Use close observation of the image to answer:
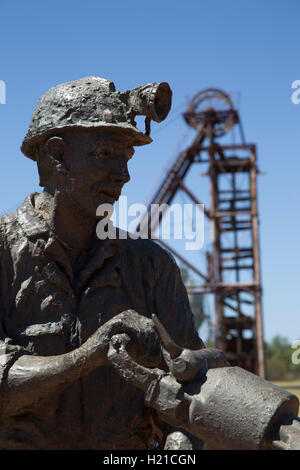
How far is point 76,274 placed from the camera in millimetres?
4977

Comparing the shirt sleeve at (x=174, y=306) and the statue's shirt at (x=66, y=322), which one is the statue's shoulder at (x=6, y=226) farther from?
the shirt sleeve at (x=174, y=306)

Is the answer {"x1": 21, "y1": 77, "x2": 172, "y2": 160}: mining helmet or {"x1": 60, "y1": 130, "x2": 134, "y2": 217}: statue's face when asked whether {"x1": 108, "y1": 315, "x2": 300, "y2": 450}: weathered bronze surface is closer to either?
{"x1": 60, "y1": 130, "x2": 134, "y2": 217}: statue's face

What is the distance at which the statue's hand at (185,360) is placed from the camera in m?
3.65

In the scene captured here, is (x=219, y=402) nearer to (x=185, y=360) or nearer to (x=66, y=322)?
(x=185, y=360)

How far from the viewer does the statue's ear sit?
15.9ft

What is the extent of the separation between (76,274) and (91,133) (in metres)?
0.94

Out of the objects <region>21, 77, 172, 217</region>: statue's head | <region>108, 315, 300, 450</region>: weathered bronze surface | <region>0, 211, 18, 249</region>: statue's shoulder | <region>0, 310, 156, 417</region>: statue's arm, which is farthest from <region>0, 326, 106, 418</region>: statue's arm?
<region>21, 77, 172, 217</region>: statue's head

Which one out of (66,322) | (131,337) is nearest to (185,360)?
(131,337)

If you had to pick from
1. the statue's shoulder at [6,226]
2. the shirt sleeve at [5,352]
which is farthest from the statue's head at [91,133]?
the shirt sleeve at [5,352]

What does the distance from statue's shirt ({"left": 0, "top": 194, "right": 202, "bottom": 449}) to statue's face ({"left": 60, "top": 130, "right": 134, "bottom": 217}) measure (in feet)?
1.16

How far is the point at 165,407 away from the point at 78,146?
1919mm

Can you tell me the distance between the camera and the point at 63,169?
4.85 meters
